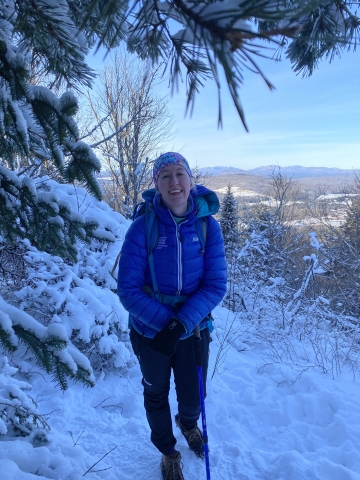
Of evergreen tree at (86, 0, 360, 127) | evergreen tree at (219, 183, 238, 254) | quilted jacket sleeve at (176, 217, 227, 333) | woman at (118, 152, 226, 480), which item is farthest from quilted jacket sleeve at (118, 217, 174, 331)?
evergreen tree at (219, 183, 238, 254)

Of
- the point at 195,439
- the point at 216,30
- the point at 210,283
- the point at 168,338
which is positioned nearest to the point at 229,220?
the point at 195,439

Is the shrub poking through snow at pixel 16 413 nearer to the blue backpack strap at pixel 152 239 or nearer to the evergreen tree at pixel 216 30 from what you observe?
the blue backpack strap at pixel 152 239

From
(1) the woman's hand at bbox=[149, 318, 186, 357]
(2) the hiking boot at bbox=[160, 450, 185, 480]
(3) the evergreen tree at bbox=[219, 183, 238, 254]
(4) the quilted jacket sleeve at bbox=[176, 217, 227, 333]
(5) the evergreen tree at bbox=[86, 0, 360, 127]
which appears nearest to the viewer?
(5) the evergreen tree at bbox=[86, 0, 360, 127]

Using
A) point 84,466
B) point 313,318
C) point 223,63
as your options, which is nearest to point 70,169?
point 223,63

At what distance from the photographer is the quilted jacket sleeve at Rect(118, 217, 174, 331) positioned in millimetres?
1694

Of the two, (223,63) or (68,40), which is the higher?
(68,40)

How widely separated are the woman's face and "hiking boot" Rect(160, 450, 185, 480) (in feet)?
5.53

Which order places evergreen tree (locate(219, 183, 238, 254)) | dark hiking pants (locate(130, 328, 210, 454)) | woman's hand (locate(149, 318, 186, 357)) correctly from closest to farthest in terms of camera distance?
1. woman's hand (locate(149, 318, 186, 357))
2. dark hiking pants (locate(130, 328, 210, 454))
3. evergreen tree (locate(219, 183, 238, 254))

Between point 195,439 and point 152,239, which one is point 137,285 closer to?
point 152,239

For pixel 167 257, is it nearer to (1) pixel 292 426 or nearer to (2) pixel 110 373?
(1) pixel 292 426

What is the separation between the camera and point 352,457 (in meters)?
2.30

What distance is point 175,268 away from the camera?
178 cm

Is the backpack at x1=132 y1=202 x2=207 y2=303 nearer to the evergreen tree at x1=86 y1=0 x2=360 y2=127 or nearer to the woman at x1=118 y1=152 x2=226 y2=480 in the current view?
the woman at x1=118 y1=152 x2=226 y2=480

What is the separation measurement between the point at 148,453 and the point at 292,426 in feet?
4.45
